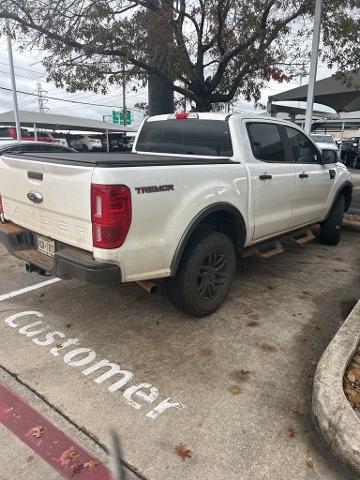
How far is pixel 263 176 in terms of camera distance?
409 centimetres

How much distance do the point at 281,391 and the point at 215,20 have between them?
23.2ft

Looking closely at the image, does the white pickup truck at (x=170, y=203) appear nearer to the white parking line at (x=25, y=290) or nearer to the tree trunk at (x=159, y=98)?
the white parking line at (x=25, y=290)

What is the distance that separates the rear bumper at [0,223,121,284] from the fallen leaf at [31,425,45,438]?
0.96 metres

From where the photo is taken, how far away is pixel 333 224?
6.14 meters

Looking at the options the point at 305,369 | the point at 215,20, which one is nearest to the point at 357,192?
the point at 215,20

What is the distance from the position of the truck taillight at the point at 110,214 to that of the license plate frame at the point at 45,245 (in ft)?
2.10

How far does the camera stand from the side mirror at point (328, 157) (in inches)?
216

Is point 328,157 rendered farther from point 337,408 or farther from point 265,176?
point 337,408

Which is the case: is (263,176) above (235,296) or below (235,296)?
above

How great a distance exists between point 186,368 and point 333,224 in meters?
4.06

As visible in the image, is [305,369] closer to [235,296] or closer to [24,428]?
[235,296]

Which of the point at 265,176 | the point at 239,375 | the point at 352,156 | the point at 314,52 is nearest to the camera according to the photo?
the point at 239,375

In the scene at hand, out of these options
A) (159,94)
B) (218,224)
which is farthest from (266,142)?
(159,94)

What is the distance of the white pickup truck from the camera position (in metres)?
2.79
